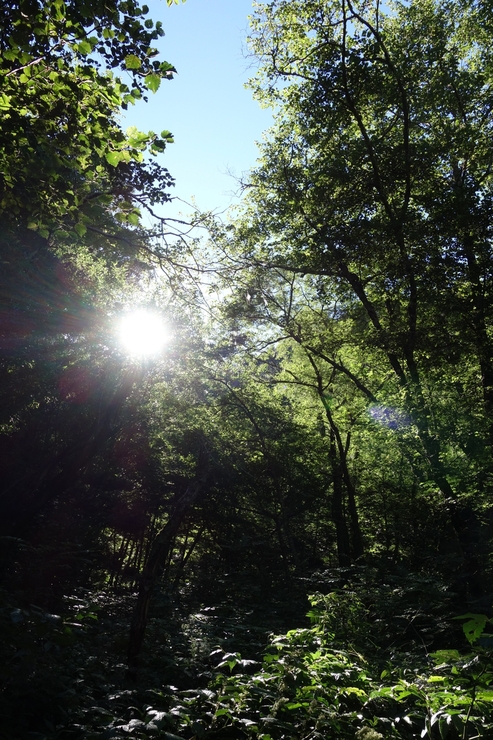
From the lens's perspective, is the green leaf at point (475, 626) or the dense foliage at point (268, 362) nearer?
the green leaf at point (475, 626)

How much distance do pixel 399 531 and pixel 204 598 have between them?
18.1ft

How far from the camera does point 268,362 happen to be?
13367 millimetres

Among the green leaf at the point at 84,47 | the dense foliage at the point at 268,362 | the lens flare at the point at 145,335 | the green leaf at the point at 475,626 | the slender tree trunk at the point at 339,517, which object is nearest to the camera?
the green leaf at the point at 475,626

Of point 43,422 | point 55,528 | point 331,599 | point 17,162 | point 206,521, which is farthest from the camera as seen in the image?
point 206,521

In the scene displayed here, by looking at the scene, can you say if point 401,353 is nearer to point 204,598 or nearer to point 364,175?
point 364,175

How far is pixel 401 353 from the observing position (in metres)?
9.81

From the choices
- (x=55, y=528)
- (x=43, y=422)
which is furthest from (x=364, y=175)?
(x=55, y=528)

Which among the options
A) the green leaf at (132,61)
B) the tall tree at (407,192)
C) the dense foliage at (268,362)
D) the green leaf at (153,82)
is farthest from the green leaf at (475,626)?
the tall tree at (407,192)

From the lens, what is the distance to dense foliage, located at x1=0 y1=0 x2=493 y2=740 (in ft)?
15.4

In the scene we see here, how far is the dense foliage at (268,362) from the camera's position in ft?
15.4

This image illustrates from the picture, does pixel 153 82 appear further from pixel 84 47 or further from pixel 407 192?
pixel 407 192

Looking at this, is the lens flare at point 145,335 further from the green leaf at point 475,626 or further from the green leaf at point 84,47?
the green leaf at point 475,626

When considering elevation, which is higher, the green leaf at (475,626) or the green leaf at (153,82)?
the green leaf at (153,82)

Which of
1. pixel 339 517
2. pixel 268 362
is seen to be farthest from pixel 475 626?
pixel 268 362
